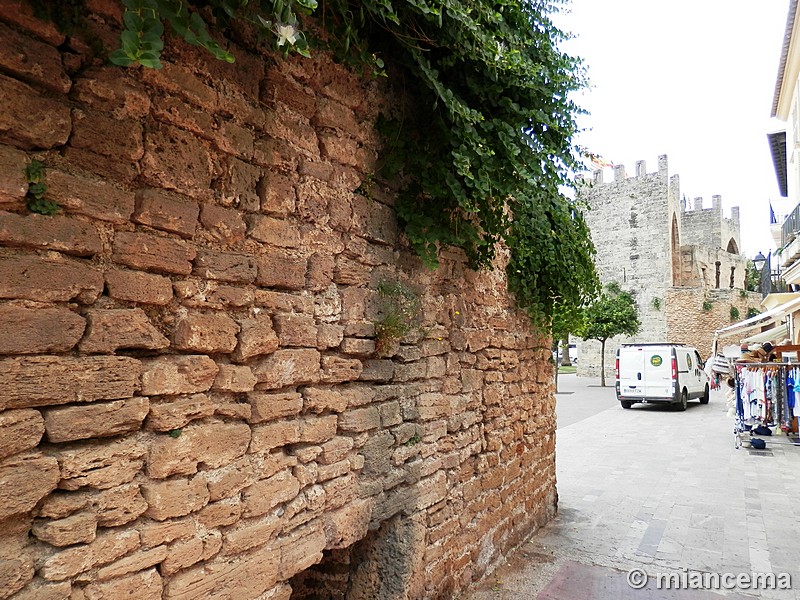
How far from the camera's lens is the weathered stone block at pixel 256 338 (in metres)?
2.13

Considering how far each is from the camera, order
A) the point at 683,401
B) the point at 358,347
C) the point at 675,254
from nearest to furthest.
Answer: the point at 358,347
the point at 683,401
the point at 675,254

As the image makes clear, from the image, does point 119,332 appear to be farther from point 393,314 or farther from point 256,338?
point 393,314

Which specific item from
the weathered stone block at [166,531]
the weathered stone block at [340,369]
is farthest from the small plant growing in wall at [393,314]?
the weathered stone block at [166,531]

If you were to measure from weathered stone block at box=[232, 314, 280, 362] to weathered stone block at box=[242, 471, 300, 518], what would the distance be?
1.69ft

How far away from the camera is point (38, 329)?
154 cm

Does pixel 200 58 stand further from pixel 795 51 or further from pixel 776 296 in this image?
pixel 776 296

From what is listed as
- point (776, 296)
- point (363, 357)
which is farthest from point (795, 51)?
point (363, 357)

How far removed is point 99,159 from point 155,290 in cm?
44

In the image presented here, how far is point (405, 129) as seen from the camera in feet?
10.3

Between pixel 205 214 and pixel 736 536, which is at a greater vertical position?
pixel 205 214

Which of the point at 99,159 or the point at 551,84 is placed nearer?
the point at 99,159

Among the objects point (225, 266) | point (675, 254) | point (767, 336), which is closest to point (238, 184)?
point (225, 266)

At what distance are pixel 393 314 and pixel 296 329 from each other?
697mm

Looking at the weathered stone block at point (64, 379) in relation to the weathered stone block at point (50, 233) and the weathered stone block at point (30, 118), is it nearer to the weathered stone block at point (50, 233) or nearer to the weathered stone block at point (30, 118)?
the weathered stone block at point (50, 233)
